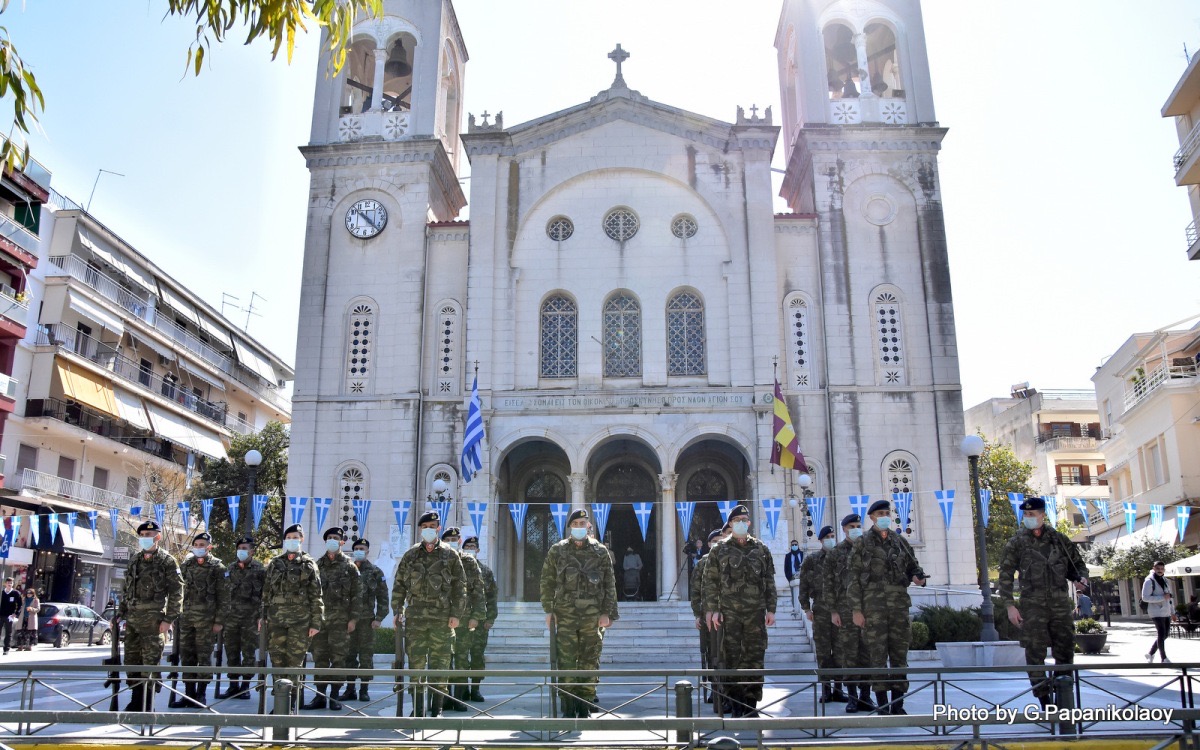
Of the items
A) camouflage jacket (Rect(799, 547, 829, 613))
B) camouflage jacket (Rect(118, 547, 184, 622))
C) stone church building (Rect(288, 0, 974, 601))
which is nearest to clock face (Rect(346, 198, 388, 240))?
stone church building (Rect(288, 0, 974, 601))

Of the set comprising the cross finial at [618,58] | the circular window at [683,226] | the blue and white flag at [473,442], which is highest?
the cross finial at [618,58]

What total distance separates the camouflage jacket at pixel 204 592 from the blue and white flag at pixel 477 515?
38.0 feet

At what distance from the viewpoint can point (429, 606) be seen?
34.7 ft

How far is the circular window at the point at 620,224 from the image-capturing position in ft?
88.2

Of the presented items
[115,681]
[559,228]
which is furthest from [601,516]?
[115,681]

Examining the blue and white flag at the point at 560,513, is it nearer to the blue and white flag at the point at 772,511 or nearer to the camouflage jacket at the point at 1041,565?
the blue and white flag at the point at 772,511

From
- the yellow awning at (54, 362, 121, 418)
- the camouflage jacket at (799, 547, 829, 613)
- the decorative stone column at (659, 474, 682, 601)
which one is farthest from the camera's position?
the yellow awning at (54, 362, 121, 418)

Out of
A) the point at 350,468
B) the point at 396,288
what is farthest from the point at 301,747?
the point at 396,288

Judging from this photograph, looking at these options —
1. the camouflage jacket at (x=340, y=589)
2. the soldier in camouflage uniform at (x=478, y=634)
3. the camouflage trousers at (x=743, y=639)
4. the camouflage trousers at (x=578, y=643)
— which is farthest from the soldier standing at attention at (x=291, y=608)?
the camouflage trousers at (x=743, y=639)

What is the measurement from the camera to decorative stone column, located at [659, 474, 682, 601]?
2398 cm

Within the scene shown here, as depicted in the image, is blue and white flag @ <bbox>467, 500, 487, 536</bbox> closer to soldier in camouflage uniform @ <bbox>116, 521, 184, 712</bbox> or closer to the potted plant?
soldier in camouflage uniform @ <bbox>116, 521, 184, 712</bbox>

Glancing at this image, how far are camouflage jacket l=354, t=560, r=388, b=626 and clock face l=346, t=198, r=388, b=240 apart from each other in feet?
53.0

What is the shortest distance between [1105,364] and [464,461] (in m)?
34.3

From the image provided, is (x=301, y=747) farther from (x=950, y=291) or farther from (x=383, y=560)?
(x=950, y=291)
